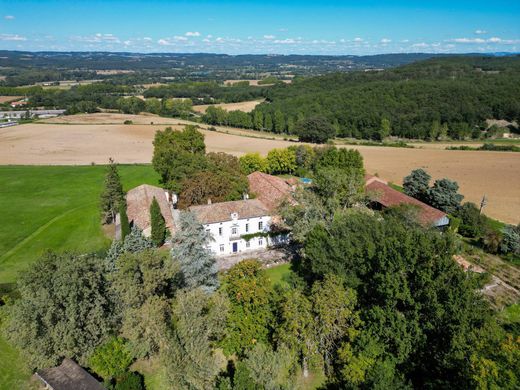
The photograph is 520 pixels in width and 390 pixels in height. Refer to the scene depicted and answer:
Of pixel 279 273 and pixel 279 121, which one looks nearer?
pixel 279 273

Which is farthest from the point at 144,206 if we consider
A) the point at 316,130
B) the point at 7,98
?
the point at 7,98

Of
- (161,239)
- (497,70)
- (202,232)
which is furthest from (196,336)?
(497,70)

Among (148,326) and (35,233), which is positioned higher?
(148,326)

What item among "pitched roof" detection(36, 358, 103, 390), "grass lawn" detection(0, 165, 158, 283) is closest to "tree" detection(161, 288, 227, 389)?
"pitched roof" detection(36, 358, 103, 390)

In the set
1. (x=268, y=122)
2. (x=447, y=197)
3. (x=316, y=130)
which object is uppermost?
(x=447, y=197)

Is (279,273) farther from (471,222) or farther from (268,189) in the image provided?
(471,222)

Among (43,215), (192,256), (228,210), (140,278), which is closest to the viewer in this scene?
(140,278)

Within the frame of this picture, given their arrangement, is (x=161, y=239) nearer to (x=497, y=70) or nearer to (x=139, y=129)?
(x=139, y=129)
